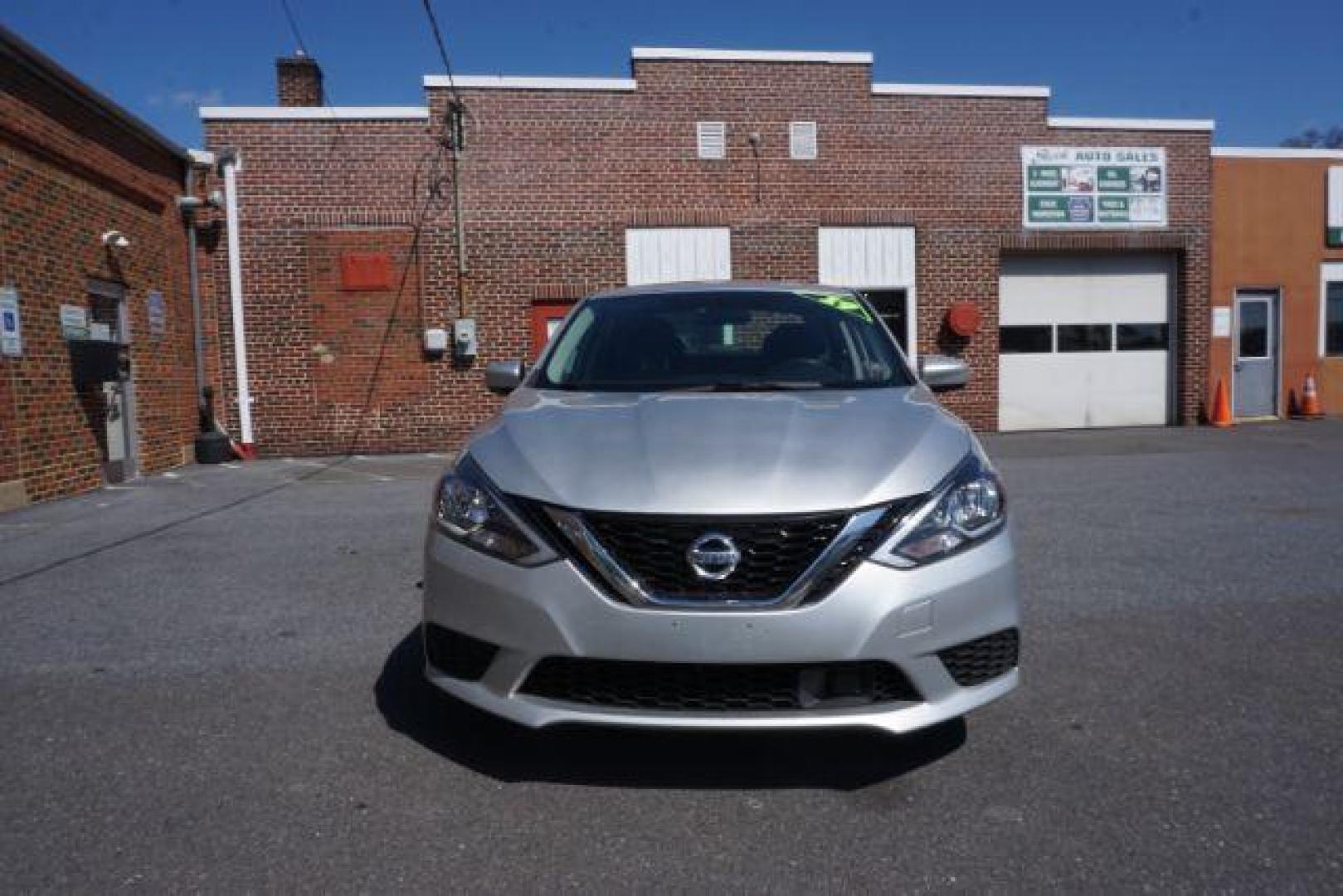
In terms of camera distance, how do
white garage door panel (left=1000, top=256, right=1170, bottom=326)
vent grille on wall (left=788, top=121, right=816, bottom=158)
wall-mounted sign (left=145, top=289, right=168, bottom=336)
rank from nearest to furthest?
wall-mounted sign (left=145, top=289, right=168, bottom=336) < vent grille on wall (left=788, top=121, right=816, bottom=158) < white garage door panel (left=1000, top=256, right=1170, bottom=326)

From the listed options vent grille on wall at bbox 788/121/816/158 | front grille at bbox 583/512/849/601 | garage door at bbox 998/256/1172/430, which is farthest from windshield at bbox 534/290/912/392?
garage door at bbox 998/256/1172/430

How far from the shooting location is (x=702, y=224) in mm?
13680

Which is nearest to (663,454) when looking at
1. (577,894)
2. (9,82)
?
(577,894)

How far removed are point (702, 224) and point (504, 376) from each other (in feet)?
33.5

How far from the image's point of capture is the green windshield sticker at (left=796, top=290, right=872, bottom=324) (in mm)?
4117

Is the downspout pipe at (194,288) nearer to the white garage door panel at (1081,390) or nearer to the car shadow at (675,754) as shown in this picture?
the car shadow at (675,754)

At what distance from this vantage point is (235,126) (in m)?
12.7

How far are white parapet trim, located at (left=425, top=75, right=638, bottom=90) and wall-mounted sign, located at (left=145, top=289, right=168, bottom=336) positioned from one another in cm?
465

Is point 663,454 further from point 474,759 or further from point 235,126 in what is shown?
point 235,126

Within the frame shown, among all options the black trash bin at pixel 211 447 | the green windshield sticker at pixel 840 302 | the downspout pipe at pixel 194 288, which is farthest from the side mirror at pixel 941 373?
the downspout pipe at pixel 194 288

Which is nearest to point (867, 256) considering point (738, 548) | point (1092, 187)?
point (1092, 187)

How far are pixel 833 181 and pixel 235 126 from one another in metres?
8.50

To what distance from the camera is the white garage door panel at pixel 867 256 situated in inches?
553

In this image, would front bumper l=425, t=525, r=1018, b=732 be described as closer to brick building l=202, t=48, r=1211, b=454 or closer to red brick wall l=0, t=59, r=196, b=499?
red brick wall l=0, t=59, r=196, b=499
